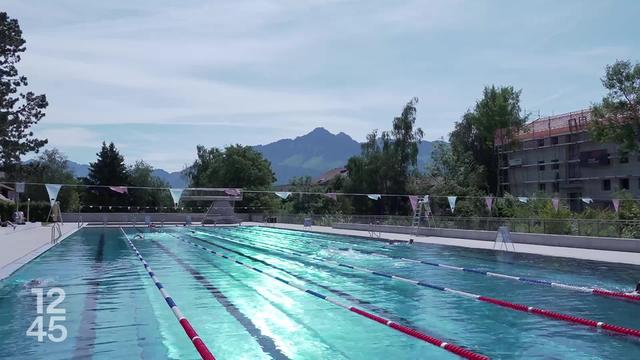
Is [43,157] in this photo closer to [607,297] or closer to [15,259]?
[15,259]

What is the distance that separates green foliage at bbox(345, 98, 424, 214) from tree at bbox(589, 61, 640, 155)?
17.6 metres

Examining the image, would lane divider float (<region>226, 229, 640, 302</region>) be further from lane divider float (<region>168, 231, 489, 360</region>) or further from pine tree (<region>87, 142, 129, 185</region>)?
pine tree (<region>87, 142, 129, 185</region>)

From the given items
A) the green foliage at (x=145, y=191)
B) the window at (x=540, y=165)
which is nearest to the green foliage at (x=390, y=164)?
the window at (x=540, y=165)

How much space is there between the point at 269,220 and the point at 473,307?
43.9 m

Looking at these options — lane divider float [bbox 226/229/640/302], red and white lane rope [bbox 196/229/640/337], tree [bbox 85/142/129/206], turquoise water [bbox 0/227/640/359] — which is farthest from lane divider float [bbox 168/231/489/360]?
tree [bbox 85/142/129/206]

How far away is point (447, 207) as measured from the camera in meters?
49.2

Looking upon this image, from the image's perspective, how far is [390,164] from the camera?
192 ft

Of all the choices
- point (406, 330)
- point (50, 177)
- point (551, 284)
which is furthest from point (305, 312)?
point (50, 177)

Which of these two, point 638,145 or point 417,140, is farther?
point 417,140

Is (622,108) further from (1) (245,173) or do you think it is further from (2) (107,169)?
(2) (107,169)

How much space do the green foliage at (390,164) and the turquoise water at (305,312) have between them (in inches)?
1615

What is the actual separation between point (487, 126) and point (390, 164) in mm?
10538

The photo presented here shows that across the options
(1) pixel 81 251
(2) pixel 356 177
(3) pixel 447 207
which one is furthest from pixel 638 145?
(1) pixel 81 251

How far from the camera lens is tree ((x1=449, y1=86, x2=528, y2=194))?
191 feet
